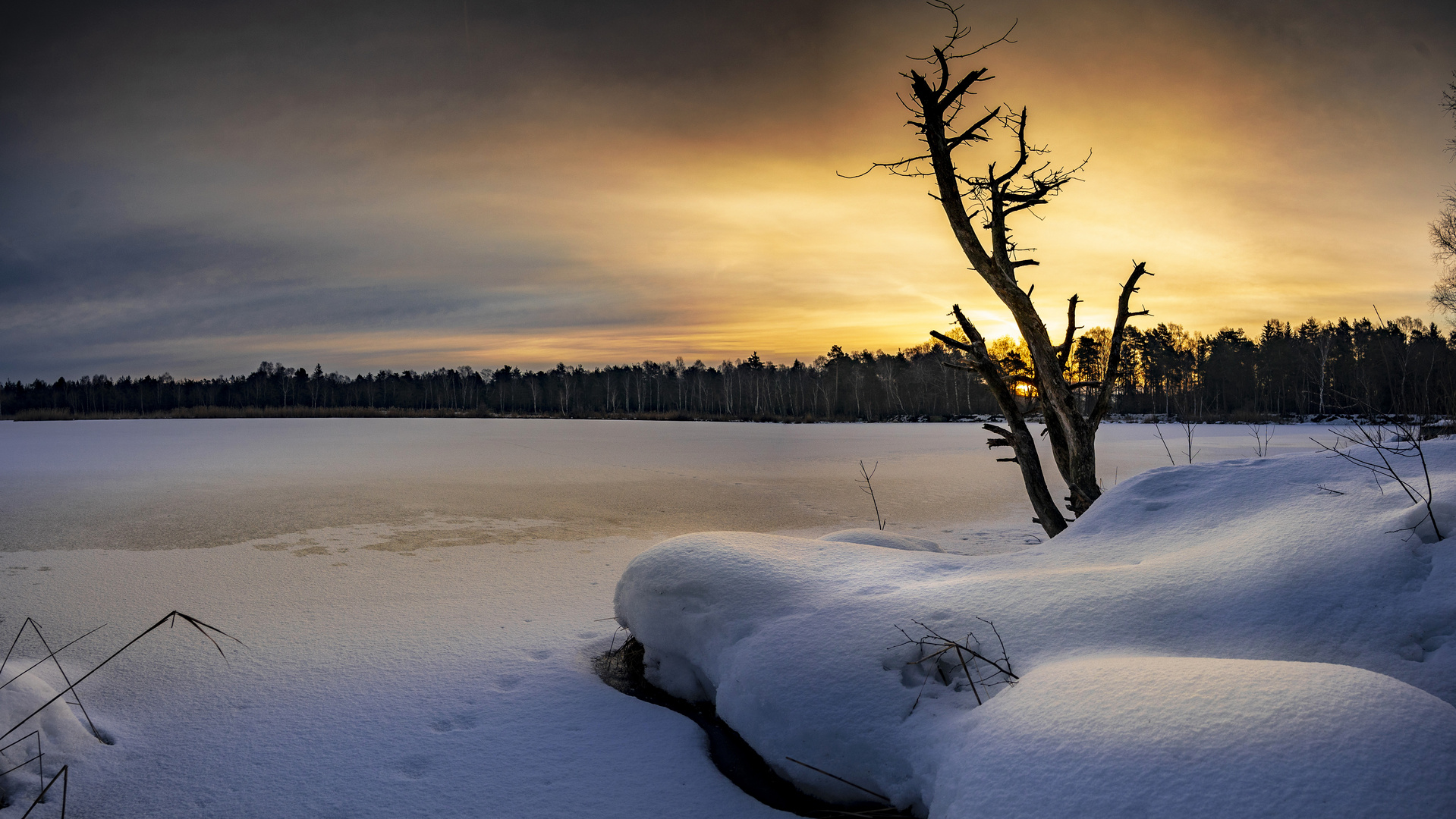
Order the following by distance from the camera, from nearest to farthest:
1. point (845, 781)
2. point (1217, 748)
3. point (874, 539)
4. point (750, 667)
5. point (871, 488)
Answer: point (1217, 748) → point (845, 781) → point (750, 667) → point (874, 539) → point (871, 488)

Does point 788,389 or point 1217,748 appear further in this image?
point 788,389

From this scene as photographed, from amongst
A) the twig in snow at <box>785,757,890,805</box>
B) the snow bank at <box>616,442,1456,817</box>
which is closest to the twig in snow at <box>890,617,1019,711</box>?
the snow bank at <box>616,442,1456,817</box>

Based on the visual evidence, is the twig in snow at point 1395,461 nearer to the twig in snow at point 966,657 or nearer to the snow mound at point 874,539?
the twig in snow at point 966,657

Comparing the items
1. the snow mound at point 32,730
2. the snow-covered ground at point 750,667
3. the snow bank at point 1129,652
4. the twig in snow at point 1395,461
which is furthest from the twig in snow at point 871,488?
the snow mound at point 32,730

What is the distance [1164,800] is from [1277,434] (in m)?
30.9

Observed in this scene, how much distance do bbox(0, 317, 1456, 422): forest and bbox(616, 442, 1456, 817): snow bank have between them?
113 ft

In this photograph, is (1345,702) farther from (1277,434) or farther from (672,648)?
(1277,434)

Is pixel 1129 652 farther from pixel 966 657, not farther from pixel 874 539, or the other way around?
→ pixel 874 539

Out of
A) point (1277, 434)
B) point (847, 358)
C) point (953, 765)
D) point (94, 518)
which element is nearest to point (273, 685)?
point (953, 765)

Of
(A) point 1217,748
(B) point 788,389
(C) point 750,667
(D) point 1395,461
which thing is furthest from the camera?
(B) point 788,389

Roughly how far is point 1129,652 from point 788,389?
→ 64.7m

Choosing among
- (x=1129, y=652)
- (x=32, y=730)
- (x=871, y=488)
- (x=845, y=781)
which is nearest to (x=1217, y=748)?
(x=1129, y=652)

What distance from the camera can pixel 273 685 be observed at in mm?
3348

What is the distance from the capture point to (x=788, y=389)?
66812 millimetres
